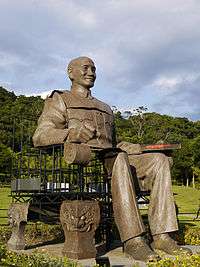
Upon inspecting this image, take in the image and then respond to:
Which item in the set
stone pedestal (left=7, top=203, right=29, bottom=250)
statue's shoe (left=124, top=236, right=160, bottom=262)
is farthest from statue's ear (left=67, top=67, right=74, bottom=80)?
statue's shoe (left=124, top=236, right=160, bottom=262)

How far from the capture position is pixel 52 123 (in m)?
5.98

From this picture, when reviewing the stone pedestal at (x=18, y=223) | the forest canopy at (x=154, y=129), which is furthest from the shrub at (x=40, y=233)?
the forest canopy at (x=154, y=129)

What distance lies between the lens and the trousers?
5.33 meters

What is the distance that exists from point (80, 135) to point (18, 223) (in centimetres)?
155

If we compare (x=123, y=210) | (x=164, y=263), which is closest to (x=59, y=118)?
(x=123, y=210)

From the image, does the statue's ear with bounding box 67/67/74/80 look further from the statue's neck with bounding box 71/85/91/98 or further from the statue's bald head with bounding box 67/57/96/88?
the statue's neck with bounding box 71/85/91/98

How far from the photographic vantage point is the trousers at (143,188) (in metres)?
5.33

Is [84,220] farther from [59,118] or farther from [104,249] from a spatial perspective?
[59,118]

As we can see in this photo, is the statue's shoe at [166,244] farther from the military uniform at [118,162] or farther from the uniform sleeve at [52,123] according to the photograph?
the uniform sleeve at [52,123]

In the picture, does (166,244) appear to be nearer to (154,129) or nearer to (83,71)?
(83,71)

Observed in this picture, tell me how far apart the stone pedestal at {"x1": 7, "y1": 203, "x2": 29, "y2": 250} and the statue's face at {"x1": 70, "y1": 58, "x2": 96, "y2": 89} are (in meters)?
1.89

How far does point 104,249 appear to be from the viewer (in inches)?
235

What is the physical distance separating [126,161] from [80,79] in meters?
1.55

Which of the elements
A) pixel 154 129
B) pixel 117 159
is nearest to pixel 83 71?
pixel 117 159
